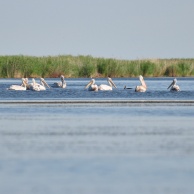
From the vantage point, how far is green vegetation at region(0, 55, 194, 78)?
2256 inches

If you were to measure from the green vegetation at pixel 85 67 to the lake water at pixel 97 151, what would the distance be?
32.6m

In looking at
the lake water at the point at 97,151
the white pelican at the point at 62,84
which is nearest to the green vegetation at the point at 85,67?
the white pelican at the point at 62,84

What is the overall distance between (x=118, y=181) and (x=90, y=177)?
16.8 inches

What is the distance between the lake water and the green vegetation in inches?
1283

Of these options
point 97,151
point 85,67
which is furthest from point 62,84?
point 97,151

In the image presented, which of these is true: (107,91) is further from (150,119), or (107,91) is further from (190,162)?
(190,162)

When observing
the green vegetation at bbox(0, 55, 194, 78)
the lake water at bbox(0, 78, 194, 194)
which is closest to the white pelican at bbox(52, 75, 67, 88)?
the green vegetation at bbox(0, 55, 194, 78)

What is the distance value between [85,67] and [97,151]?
1780 inches

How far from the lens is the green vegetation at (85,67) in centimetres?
5731

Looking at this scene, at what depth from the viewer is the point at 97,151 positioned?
47.1ft

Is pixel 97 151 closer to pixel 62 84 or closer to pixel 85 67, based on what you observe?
pixel 62 84

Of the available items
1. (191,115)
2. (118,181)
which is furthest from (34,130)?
(118,181)

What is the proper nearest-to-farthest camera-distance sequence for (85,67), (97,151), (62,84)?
1. (97,151)
2. (62,84)
3. (85,67)

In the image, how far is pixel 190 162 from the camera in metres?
13.0
